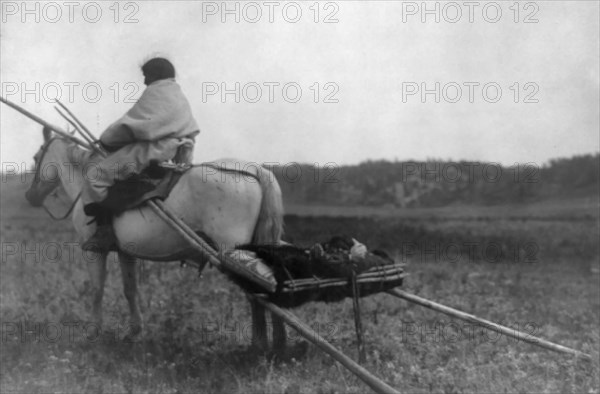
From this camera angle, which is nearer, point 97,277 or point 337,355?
point 337,355

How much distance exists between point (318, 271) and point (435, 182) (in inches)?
370

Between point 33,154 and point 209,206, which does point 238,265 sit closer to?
point 209,206

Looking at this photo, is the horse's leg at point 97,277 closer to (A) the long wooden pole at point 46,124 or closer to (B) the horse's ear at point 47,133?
(A) the long wooden pole at point 46,124

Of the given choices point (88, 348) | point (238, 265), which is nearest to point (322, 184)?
point (88, 348)

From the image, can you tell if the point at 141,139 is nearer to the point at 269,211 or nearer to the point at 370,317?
the point at 269,211

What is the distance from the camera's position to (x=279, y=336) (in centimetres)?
581

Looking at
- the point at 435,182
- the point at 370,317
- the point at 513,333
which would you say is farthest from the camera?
the point at 435,182

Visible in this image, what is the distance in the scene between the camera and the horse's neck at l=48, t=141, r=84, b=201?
274 inches

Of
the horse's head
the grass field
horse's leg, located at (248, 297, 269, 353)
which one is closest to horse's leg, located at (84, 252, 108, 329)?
the grass field

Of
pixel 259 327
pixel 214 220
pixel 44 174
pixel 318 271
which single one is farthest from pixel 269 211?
pixel 44 174

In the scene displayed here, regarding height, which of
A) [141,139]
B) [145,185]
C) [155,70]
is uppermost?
[155,70]

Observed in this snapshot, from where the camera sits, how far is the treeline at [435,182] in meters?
12.2

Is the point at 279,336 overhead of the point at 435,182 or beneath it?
beneath

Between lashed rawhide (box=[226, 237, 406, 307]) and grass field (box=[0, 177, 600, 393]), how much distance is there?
0.66 metres
